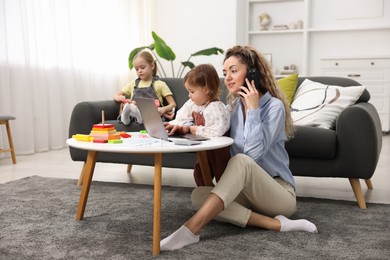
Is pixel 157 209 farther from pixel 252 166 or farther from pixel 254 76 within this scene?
pixel 254 76

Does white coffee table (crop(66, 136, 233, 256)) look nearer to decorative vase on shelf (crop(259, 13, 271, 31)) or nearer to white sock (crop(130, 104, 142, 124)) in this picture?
white sock (crop(130, 104, 142, 124))

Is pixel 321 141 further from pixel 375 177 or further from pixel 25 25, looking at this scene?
pixel 25 25

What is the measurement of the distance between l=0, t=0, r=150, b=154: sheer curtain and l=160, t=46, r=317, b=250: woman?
2.67 m

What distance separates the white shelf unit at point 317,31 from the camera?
5.91 metres

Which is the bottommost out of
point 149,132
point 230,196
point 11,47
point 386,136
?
point 386,136

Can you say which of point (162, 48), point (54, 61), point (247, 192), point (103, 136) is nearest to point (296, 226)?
point (247, 192)

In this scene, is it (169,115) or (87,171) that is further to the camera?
(169,115)

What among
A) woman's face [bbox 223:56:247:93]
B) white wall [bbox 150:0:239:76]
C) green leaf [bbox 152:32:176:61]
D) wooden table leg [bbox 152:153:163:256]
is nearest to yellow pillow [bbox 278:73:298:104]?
woman's face [bbox 223:56:247:93]

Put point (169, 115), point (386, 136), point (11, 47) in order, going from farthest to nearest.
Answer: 1. point (386, 136)
2. point (11, 47)
3. point (169, 115)

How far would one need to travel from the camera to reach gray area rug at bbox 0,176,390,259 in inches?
66.0

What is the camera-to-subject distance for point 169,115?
3.15 meters

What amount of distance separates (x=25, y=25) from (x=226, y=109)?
2824 mm

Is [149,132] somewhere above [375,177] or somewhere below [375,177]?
above

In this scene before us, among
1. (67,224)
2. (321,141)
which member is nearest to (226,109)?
(321,141)
